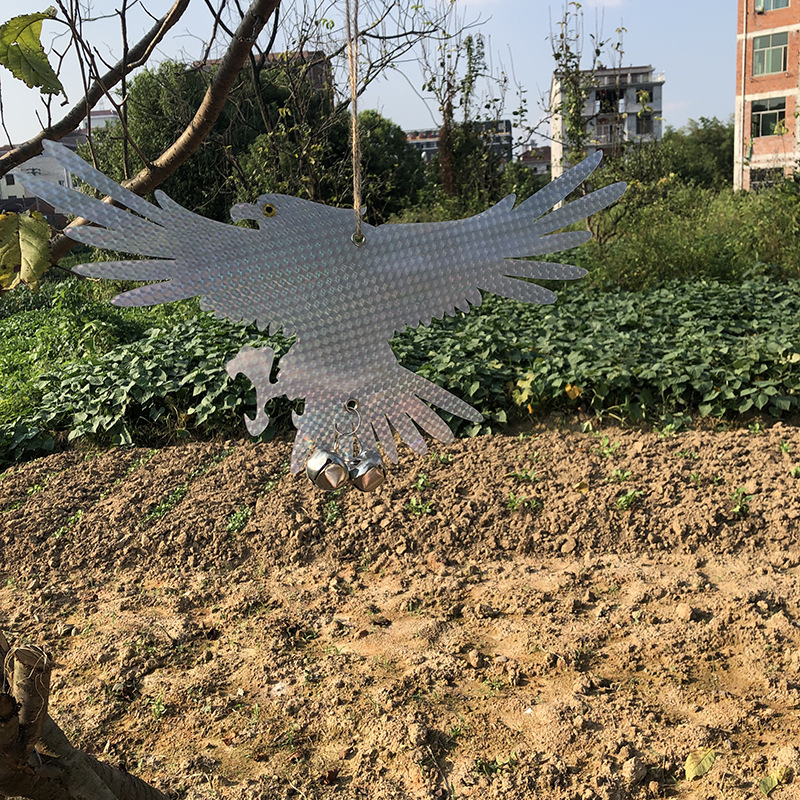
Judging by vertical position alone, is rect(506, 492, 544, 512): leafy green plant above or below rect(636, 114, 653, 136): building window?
below

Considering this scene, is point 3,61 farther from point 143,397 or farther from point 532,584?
point 143,397

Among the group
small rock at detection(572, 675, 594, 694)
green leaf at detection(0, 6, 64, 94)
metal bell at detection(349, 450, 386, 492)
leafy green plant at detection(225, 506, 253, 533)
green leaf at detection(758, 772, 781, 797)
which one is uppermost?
green leaf at detection(0, 6, 64, 94)

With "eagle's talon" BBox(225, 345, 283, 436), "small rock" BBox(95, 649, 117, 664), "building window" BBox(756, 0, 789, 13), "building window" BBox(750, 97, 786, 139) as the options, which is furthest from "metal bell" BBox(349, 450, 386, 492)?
"building window" BBox(756, 0, 789, 13)

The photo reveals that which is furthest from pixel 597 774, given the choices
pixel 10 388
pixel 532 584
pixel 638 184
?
pixel 638 184

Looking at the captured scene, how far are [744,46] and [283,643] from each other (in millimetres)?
26828

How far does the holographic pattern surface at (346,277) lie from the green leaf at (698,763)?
141cm

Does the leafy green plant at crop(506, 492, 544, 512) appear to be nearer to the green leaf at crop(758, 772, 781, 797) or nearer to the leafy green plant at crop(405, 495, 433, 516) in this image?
the leafy green plant at crop(405, 495, 433, 516)

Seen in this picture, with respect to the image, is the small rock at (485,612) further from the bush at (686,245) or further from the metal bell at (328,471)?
the bush at (686,245)

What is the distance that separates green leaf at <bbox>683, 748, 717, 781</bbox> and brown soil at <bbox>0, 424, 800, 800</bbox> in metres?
0.02

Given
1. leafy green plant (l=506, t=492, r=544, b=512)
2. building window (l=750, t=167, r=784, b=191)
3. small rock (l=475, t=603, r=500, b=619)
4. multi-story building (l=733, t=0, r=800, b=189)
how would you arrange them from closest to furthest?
small rock (l=475, t=603, r=500, b=619) → leafy green plant (l=506, t=492, r=544, b=512) → building window (l=750, t=167, r=784, b=191) → multi-story building (l=733, t=0, r=800, b=189)

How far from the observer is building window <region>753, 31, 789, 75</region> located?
896 inches

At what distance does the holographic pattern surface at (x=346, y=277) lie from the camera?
1314 mm

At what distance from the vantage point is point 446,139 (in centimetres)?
944

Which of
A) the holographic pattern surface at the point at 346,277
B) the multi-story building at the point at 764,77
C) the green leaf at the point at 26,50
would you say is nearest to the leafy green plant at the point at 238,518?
the holographic pattern surface at the point at 346,277
